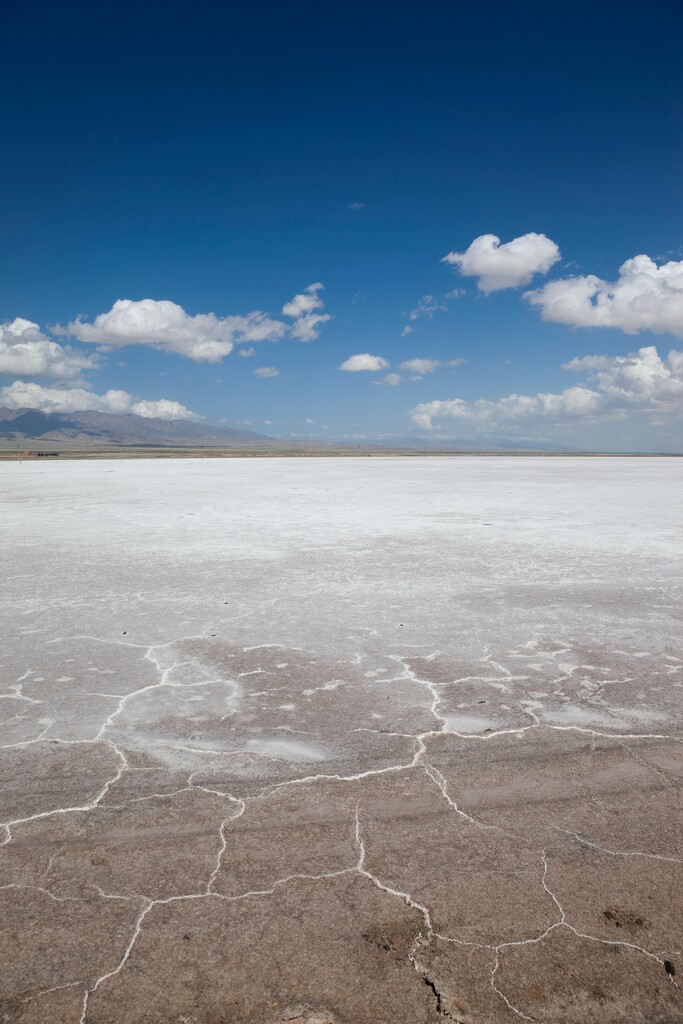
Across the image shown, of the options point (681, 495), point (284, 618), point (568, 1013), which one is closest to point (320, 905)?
point (568, 1013)

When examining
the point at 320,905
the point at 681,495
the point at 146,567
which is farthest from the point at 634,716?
the point at 681,495

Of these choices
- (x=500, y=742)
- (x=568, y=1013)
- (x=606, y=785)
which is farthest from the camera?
(x=500, y=742)

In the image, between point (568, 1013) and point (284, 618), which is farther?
point (284, 618)

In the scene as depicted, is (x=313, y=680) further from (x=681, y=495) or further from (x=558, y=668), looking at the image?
(x=681, y=495)

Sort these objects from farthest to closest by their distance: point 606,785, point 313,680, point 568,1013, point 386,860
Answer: point 313,680 < point 606,785 < point 386,860 < point 568,1013

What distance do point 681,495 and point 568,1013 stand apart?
18.2 metres

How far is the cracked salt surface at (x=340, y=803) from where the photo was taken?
1.85 metres

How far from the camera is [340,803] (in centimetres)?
269

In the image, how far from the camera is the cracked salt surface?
1846 millimetres

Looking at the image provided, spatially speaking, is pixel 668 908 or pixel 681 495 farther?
pixel 681 495

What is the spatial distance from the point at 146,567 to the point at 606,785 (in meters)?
5.84

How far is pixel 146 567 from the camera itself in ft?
24.3

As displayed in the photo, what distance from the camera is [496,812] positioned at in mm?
2627

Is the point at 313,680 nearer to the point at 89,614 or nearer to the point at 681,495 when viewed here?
the point at 89,614
